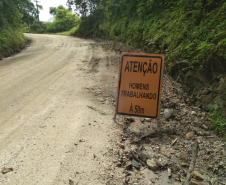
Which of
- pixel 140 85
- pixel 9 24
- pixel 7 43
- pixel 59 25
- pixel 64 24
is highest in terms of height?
pixel 64 24

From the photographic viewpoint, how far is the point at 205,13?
19.2 ft

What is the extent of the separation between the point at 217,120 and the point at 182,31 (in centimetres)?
378

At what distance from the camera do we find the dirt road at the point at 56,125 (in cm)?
261

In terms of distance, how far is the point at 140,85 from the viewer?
13.1 ft

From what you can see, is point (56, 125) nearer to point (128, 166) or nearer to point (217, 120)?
point (128, 166)

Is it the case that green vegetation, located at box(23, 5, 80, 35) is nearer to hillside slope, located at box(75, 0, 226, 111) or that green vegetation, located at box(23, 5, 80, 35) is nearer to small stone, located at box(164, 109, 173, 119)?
hillside slope, located at box(75, 0, 226, 111)

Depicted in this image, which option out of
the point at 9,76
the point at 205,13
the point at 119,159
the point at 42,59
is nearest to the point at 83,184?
the point at 119,159

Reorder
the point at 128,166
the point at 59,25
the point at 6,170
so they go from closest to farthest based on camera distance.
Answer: the point at 6,170, the point at 128,166, the point at 59,25

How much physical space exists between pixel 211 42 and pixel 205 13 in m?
1.78

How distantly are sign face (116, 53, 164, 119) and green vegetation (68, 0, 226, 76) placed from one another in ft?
5.40

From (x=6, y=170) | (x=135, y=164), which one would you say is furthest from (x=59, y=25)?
(x=135, y=164)

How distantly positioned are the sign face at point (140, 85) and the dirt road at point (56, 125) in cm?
63

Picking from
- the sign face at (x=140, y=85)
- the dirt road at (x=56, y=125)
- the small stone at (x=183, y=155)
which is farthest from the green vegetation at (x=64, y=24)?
the small stone at (x=183, y=155)

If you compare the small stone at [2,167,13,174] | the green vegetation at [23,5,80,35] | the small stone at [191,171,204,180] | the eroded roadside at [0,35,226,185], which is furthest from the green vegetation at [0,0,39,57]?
the green vegetation at [23,5,80,35]
